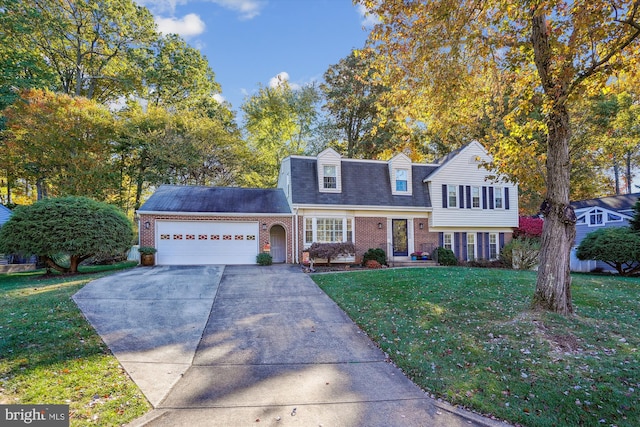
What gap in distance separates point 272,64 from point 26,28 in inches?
573

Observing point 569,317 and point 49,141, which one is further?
point 49,141

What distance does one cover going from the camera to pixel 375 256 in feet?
51.5

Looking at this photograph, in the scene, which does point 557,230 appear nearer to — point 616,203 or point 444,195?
point 444,195

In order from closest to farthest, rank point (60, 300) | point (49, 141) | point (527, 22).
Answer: point (527, 22)
point (60, 300)
point (49, 141)

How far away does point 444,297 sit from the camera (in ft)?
26.2

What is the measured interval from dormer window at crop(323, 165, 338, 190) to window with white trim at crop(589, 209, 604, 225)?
19.1 m

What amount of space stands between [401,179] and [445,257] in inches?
181

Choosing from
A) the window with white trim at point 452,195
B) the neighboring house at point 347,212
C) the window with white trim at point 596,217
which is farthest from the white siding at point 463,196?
the window with white trim at point 596,217

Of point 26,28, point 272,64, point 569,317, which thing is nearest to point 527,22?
point 569,317

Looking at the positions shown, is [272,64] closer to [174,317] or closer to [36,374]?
[174,317]

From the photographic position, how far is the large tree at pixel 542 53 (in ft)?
18.4

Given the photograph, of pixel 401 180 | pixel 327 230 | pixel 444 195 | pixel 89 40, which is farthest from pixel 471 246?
pixel 89 40

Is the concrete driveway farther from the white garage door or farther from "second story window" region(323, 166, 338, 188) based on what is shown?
"second story window" region(323, 166, 338, 188)

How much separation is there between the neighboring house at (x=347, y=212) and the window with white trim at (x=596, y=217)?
8.99 meters
